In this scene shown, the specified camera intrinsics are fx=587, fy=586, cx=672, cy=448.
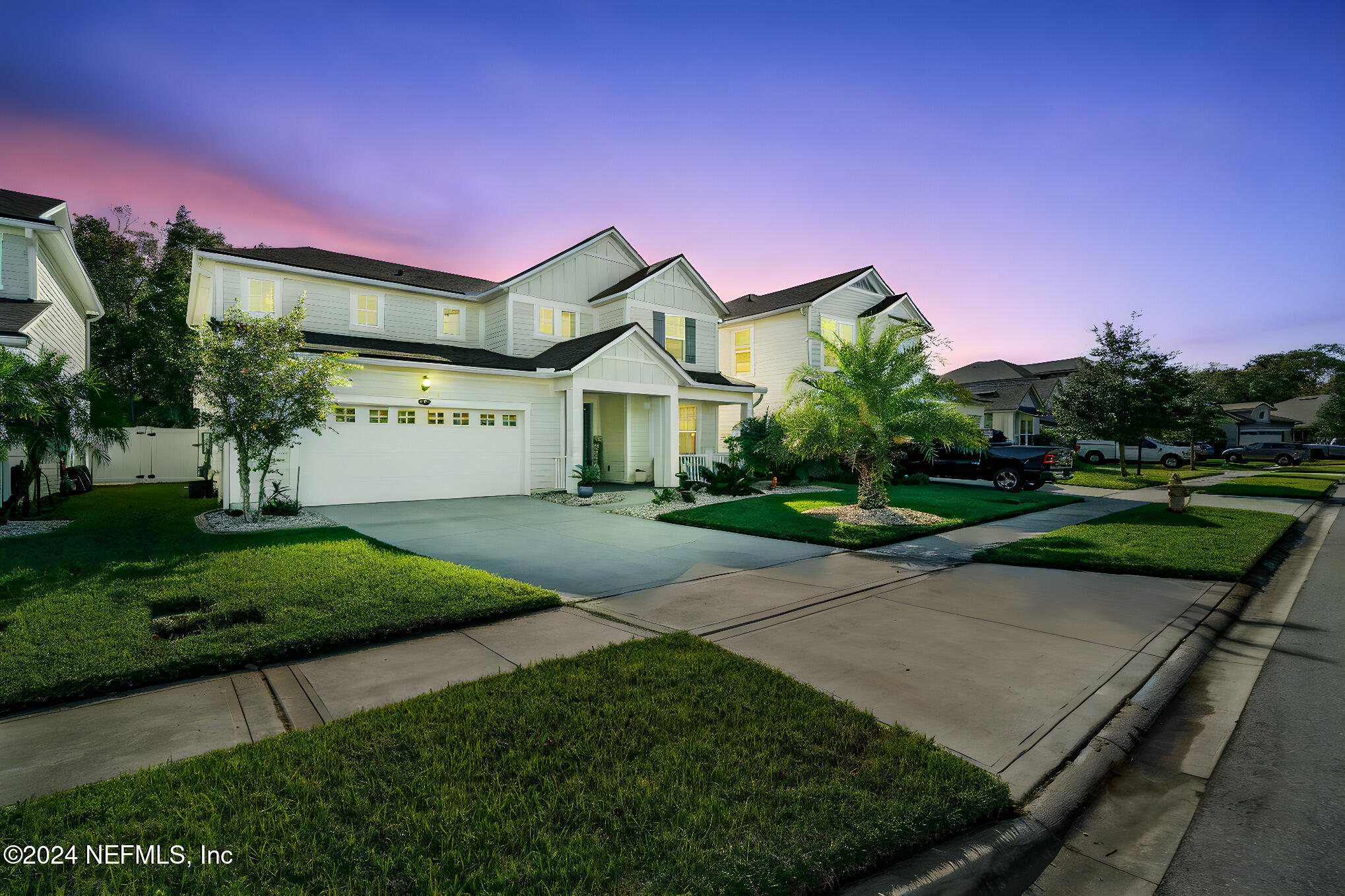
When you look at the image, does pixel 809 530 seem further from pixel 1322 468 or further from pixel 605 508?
pixel 1322 468

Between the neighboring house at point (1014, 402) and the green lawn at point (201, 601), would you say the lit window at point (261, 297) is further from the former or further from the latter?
the neighboring house at point (1014, 402)

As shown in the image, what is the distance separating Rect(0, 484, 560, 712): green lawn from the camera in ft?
13.3

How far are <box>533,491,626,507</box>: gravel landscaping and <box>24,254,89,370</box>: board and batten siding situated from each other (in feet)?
33.0

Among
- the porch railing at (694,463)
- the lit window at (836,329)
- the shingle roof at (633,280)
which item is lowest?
the porch railing at (694,463)

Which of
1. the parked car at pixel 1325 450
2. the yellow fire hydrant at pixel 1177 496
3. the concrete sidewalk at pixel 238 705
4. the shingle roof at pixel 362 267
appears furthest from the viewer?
the parked car at pixel 1325 450

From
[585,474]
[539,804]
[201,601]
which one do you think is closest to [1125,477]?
[585,474]

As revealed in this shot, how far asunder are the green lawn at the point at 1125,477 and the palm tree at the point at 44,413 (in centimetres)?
2633

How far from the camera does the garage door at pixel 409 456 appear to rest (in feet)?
43.0

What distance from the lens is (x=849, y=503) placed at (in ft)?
44.6

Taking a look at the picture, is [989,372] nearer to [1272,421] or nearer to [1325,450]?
[1325,450]

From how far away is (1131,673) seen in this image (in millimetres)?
4250

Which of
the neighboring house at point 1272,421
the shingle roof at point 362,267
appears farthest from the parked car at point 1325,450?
the shingle roof at point 362,267

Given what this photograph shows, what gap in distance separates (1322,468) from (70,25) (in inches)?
2027

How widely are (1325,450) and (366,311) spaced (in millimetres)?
66216
